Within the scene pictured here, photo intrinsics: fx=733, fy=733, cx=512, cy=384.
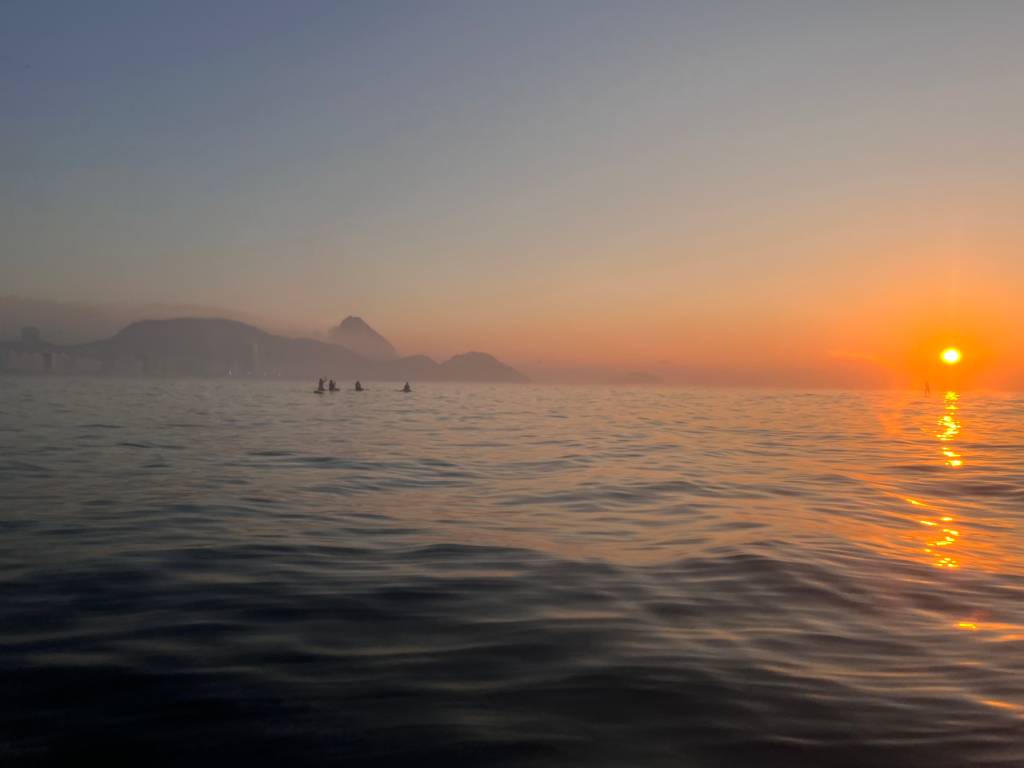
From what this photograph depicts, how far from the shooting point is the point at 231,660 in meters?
6.55

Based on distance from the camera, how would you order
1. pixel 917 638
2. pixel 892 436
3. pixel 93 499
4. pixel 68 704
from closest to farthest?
pixel 68 704 < pixel 917 638 < pixel 93 499 < pixel 892 436

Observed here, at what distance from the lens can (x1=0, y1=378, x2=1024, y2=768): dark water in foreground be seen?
5.20m

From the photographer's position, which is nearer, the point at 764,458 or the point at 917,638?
the point at 917,638

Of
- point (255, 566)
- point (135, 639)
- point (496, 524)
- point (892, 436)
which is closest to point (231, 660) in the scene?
point (135, 639)

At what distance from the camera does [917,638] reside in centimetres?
753

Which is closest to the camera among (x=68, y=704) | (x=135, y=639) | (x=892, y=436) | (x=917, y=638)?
(x=68, y=704)

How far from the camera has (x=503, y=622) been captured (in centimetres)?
796

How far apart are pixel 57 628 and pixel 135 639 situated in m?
0.95

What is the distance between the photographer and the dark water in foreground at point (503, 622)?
520 cm

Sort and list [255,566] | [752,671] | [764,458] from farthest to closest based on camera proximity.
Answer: [764,458]
[255,566]
[752,671]

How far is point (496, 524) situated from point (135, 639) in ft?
25.2

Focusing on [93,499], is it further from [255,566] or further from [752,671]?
[752,671]

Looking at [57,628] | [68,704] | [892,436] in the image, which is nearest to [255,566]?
[57,628]

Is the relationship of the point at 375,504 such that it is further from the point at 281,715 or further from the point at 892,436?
the point at 892,436
